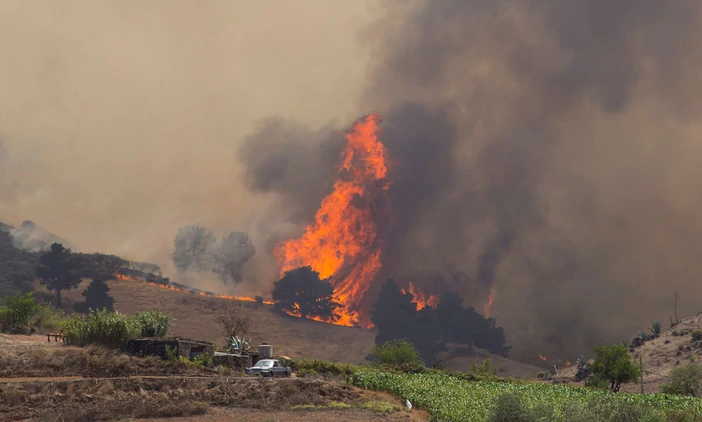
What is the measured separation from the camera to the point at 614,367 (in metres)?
85.5

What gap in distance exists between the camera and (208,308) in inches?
5231

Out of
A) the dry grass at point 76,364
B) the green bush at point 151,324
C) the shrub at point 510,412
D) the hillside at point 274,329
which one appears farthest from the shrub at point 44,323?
the hillside at point 274,329

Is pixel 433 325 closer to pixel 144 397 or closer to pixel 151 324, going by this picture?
pixel 151 324

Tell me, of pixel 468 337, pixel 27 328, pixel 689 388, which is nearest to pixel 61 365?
pixel 27 328

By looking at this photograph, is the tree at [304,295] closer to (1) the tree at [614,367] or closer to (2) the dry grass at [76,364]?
(1) the tree at [614,367]

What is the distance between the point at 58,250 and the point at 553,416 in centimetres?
12674

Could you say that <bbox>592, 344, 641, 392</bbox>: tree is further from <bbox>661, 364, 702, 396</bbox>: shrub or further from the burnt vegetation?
the burnt vegetation

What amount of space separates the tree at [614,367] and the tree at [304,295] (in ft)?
246

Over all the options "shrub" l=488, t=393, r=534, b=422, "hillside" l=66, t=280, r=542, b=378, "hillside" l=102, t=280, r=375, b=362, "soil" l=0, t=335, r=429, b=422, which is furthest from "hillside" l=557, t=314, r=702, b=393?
"shrub" l=488, t=393, r=534, b=422

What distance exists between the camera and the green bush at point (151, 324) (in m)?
45.9

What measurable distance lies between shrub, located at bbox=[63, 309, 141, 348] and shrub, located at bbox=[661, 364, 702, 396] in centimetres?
6561

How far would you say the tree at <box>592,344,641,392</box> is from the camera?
84812 millimetres

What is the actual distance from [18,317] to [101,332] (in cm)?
1492

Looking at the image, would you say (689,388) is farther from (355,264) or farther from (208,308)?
(355,264)
